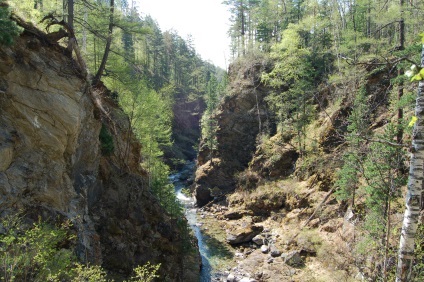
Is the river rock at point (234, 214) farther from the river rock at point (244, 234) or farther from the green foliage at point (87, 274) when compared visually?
the green foliage at point (87, 274)

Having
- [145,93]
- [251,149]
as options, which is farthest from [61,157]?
[251,149]

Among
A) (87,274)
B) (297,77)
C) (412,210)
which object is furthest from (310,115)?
(87,274)

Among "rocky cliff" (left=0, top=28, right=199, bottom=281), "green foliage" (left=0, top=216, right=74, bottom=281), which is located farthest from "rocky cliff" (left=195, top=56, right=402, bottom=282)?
"green foliage" (left=0, top=216, right=74, bottom=281)

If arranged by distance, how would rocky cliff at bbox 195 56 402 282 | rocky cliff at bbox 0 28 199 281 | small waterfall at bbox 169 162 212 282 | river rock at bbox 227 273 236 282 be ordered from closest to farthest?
rocky cliff at bbox 0 28 199 281, rocky cliff at bbox 195 56 402 282, river rock at bbox 227 273 236 282, small waterfall at bbox 169 162 212 282

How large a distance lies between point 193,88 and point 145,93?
47.4 m

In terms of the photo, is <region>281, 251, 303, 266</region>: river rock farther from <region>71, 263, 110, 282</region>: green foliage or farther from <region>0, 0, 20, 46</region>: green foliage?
<region>0, 0, 20, 46</region>: green foliage

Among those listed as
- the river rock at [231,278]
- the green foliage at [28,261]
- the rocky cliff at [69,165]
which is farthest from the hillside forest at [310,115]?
the green foliage at [28,261]

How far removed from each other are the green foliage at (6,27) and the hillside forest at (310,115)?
0.04 metres

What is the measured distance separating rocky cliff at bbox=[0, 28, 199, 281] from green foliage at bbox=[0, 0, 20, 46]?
894 mm

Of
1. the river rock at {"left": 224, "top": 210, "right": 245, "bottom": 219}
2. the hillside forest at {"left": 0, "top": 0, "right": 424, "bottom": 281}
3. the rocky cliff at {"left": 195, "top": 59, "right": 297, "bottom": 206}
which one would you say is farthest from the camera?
the rocky cliff at {"left": 195, "top": 59, "right": 297, "bottom": 206}

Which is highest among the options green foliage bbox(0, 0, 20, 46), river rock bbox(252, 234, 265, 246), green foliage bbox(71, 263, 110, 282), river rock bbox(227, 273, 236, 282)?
green foliage bbox(0, 0, 20, 46)

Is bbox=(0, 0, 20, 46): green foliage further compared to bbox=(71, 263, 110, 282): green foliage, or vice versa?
bbox=(0, 0, 20, 46): green foliage

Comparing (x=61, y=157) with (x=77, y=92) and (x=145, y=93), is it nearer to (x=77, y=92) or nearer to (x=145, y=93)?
(x=77, y=92)

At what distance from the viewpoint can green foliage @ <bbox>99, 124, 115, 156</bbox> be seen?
14.5 metres
